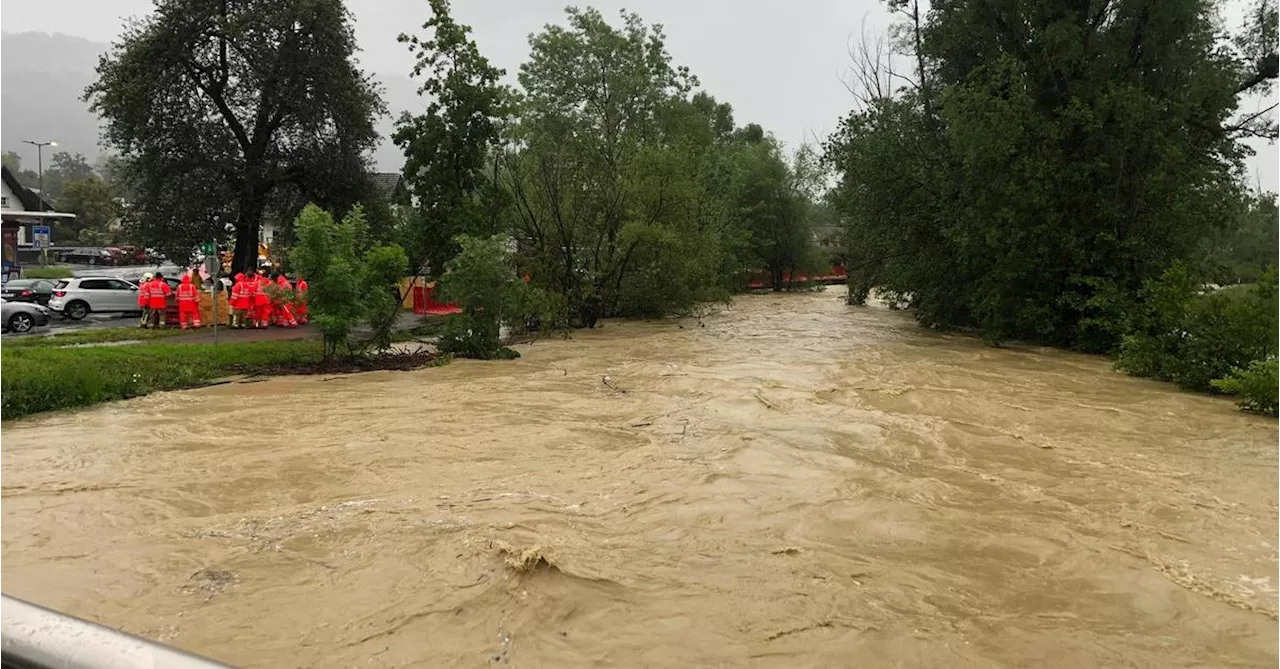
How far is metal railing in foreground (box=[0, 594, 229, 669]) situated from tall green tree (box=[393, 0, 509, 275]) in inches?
881

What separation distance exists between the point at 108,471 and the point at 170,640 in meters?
4.89

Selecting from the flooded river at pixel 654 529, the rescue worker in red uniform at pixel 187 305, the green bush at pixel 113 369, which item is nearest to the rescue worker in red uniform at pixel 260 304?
the rescue worker in red uniform at pixel 187 305

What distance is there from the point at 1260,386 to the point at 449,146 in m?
19.2

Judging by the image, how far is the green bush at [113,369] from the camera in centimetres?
1209

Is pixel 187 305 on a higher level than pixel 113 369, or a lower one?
higher

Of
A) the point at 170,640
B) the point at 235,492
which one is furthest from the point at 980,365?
the point at 170,640

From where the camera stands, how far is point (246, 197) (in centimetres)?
3042

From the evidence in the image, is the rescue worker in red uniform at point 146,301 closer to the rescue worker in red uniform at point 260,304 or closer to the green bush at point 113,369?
the rescue worker in red uniform at point 260,304

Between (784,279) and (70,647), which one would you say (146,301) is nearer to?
(70,647)

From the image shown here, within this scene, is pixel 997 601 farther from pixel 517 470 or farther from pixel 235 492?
pixel 235 492

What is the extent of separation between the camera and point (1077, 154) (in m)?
21.8

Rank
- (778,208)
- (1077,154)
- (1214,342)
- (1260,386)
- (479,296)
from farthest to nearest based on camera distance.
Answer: (778,208) < (1077,154) < (479,296) < (1214,342) < (1260,386)

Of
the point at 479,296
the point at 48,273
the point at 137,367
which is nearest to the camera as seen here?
the point at 137,367

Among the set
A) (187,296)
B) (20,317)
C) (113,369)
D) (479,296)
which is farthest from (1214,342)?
(20,317)
